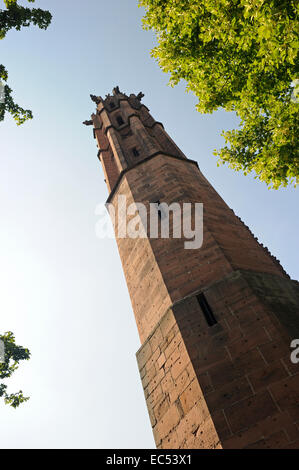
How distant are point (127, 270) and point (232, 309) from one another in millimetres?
4265

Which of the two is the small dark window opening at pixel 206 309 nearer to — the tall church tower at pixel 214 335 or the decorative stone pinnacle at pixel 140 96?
the tall church tower at pixel 214 335

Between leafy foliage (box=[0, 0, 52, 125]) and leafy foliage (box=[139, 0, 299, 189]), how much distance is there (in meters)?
2.86

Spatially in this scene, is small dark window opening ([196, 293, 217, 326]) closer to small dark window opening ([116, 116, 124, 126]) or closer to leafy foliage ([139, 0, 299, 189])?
leafy foliage ([139, 0, 299, 189])

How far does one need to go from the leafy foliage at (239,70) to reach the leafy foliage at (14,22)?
2855mm

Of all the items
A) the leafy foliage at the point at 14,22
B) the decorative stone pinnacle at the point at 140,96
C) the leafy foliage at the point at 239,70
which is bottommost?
the leafy foliage at the point at 239,70

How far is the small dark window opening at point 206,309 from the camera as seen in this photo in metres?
6.10

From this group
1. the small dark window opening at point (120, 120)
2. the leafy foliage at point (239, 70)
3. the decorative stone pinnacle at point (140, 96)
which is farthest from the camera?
the decorative stone pinnacle at point (140, 96)

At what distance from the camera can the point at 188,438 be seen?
203 inches

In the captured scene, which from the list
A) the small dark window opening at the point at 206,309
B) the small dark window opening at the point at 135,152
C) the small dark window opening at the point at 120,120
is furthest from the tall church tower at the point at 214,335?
the small dark window opening at the point at 120,120

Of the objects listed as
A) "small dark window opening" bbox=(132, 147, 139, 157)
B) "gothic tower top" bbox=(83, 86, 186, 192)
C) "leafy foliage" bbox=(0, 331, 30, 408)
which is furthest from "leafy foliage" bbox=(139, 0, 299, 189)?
"leafy foliage" bbox=(0, 331, 30, 408)

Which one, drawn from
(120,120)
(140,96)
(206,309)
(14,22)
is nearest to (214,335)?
(206,309)

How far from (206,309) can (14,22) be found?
8495 mm

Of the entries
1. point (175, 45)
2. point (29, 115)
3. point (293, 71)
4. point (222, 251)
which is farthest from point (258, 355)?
point (29, 115)

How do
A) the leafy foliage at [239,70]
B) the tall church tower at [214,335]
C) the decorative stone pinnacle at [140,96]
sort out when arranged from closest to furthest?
the tall church tower at [214,335], the leafy foliage at [239,70], the decorative stone pinnacle at [140,96]
